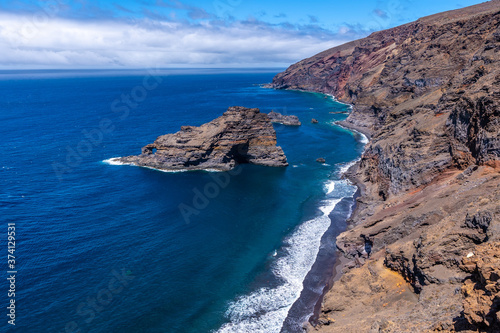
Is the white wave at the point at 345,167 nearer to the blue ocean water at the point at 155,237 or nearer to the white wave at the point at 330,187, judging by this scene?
the blue ocean water at the point at 155,237

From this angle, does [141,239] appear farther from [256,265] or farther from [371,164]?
[371,164]

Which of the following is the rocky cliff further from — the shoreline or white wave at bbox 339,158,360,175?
white wave at bbox 339,158,360,175

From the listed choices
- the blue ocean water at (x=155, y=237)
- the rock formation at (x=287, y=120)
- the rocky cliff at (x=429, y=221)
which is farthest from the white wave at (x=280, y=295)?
the rock formation at (x=287, y=120)

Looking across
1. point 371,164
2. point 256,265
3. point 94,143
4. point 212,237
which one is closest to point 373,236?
point 256,265

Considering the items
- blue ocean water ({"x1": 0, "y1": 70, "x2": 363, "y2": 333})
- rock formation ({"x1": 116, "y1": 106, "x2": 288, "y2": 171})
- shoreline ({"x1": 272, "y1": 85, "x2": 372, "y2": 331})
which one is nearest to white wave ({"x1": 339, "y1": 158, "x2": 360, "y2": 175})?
shoreline ({"x1": 272, "y1": 85, "x2": 372, "y2": 331})

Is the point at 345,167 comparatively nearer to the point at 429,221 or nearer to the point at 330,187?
the point at 330,187

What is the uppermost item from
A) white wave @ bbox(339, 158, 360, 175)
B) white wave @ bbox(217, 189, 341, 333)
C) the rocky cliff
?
the rocky cliff
